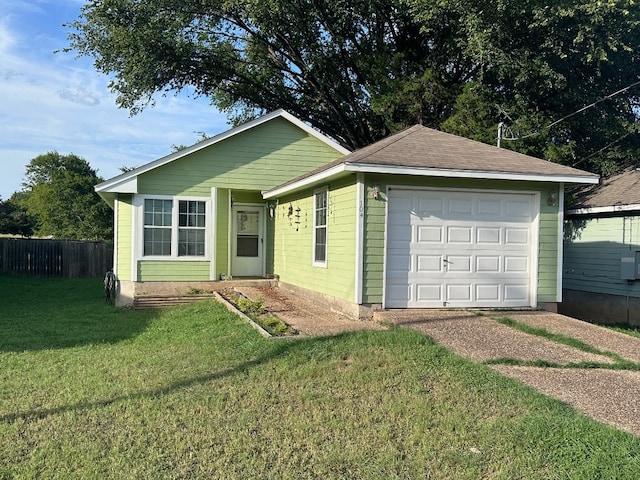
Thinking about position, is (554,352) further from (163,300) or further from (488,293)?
(163,300)

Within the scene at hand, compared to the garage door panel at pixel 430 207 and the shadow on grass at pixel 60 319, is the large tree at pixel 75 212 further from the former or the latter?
the garage door panel at pixel 430 207

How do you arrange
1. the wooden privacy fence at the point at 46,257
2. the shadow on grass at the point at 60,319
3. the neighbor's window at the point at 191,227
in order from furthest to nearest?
the wooden privacy fence at the point at 46,257
the neighbor's window at the point at 191,227
the shadow on grass at the point at 60,319

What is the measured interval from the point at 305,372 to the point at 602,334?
192 inches

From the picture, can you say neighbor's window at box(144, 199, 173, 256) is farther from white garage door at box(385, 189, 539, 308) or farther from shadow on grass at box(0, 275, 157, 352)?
white garage door at box(385, 189, 539, 308)

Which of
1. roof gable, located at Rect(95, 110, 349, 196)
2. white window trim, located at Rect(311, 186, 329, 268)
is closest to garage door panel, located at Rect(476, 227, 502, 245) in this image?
white window trim, located at Rect(311, 186, 329, 268)

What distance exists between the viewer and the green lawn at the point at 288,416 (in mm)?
4086

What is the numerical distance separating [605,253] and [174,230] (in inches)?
419

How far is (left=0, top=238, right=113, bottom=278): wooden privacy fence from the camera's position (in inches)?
883

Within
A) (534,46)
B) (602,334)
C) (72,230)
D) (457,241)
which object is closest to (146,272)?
(457,241)

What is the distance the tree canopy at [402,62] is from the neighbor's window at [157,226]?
7.56 m

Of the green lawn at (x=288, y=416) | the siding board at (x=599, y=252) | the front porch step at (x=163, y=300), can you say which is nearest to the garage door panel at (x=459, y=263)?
the green lawn at (x=288, y=416)

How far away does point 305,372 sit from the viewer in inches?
242

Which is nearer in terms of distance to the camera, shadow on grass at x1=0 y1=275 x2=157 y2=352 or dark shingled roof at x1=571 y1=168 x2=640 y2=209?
shadow on grass at x1=0 y1=275 x2=157 y2=352

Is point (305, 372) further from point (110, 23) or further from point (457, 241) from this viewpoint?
point (110, 23)
